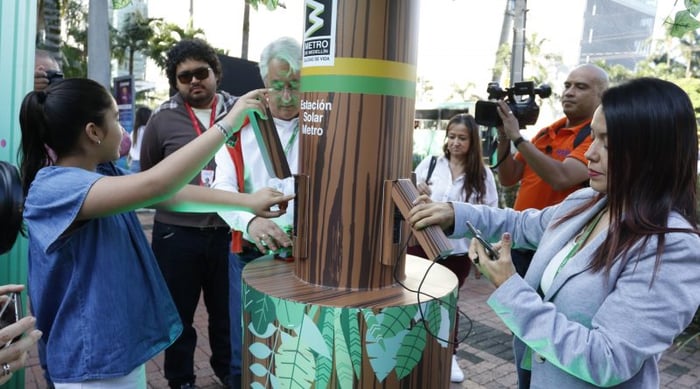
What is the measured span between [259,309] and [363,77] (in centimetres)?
76

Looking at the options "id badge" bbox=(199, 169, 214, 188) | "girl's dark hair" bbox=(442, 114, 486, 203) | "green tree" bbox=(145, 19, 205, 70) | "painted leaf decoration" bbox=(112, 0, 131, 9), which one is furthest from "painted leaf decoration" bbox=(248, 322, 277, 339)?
"green tree" bbox=(145, 19, 205, 70)

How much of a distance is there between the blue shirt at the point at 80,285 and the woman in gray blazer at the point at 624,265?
98 cm

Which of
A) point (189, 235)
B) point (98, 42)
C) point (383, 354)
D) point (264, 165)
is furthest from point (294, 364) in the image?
point (98, 42)

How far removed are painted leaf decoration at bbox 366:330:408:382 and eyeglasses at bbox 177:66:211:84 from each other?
2292mm

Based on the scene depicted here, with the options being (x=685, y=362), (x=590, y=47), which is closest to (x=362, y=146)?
(x=685, y=362)

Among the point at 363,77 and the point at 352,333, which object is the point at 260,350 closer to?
the point at 352,333

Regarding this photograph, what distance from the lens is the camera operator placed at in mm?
2973

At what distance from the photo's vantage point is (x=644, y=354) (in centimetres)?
126

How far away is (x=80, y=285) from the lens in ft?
5.41

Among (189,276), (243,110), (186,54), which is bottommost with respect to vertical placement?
(189,276)

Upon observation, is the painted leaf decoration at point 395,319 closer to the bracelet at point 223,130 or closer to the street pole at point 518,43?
the bracelet at point 223,130

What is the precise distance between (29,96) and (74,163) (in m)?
0.25

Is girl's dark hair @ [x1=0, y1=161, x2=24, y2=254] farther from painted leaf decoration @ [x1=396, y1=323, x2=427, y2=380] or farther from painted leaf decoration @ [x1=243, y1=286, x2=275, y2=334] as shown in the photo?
painted leaf decoration @ [x1=396, y1=323, x2=427, y2=380]

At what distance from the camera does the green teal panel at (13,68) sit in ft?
7.39
